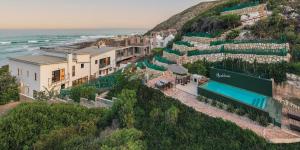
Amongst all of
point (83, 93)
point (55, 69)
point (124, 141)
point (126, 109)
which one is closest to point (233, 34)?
point (83, 93)

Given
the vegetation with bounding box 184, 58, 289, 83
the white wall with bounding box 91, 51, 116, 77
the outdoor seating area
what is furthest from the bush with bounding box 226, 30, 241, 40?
the white wall with bounding box 91, 51, 116, 77

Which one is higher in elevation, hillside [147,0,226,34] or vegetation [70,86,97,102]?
hillside [147,0,226,34]

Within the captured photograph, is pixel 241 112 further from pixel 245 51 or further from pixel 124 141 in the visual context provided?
pixel 245 51

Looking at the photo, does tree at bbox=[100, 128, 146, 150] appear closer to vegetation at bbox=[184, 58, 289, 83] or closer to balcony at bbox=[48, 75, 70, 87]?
vegetation at bbox=[184, 58, 289, 83]

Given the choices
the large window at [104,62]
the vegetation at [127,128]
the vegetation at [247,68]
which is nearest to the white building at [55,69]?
the large window at [104,62]

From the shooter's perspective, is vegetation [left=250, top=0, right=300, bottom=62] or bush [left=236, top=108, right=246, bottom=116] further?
vegetation [left=250, top=0, right=300, bottom=62]

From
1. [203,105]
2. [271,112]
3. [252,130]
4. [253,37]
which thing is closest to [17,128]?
[203,105]

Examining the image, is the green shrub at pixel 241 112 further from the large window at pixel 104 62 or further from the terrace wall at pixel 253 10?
the large window at pixel 104 62
